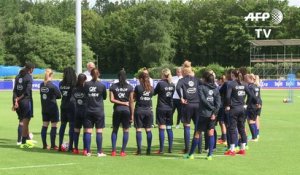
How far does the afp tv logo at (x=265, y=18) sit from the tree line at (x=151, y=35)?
90cm

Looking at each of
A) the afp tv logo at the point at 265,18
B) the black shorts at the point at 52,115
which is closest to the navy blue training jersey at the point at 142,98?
the black shorts at the point at 52,115

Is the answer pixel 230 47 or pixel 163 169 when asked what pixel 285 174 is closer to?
pixel 163 169

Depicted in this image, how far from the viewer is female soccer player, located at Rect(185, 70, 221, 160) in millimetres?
11797

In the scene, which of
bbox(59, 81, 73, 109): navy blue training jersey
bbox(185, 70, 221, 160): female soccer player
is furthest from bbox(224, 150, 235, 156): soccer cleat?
bbox(59, 81, 73, 109): navy blue training jersey

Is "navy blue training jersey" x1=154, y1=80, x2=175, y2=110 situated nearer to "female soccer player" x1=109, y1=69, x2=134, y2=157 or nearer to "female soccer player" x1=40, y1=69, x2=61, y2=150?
"female soccer player" x1=109, y1=69, x2=134, y2=157

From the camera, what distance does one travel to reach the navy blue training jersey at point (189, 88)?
12.7 m

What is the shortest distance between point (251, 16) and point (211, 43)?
28.9ft

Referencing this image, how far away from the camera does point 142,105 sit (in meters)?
12.4

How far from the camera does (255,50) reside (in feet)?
278

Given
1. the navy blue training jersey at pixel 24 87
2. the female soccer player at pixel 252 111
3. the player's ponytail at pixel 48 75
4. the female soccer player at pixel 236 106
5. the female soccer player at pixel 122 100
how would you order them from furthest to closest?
the female soccer player at pixel 252 111, the navy blue training jersey at pixel 24 87, the player's ponytail at pixel 48 75, the female soccer player at pixel 236 106, the female soccer player at pixel 122 100

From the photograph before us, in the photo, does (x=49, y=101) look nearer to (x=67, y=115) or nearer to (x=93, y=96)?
(x=67, y=115)

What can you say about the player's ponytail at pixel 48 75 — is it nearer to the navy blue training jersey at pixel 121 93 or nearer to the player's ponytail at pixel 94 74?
the player's ponytail at pixel 94 74

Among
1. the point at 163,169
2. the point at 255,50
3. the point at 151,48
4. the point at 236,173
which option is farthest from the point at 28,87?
the point at 151,48

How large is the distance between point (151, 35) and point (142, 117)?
83308 mm
